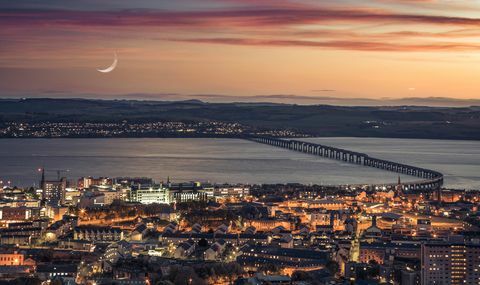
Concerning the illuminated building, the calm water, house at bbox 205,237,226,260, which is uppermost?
the calm water

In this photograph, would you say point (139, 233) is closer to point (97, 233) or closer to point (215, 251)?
point (97, 233)

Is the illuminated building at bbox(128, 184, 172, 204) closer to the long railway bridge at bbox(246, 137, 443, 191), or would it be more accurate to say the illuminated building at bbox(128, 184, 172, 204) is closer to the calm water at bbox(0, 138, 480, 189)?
the calm water at bbox(0, 138, 480, 189)

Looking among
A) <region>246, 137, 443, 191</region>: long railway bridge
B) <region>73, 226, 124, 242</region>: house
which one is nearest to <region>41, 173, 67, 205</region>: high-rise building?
<region>73, 226, 124, 242</region>: house

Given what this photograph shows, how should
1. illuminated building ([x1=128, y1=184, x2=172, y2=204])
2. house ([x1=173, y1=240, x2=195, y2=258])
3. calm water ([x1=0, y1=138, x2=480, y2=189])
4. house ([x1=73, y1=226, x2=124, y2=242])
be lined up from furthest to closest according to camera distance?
1. calm water ([x1=0, y1=138, x2=480, y2=189])
2. illuminated building ([x1=128, y1=184, x2=172, y2=204])
3. house ([x1=73, y1=226, x2=124, y2=242])
4. house ([x1=173, y1=240, x2=195, y2=258])

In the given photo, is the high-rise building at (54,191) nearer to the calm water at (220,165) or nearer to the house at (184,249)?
the calm water at (220,165)

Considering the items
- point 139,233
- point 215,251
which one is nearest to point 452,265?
point 215,251

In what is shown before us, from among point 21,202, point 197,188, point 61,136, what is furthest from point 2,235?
point 61,136

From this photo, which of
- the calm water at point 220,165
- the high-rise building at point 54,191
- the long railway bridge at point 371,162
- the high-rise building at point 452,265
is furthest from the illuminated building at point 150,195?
the high-rise building at point 452,265
